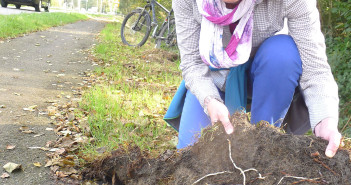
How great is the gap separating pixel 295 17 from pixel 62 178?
150 centimetres

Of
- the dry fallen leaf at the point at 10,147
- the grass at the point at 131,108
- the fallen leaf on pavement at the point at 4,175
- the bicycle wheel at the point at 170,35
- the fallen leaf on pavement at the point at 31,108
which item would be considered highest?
the bicycle wheel at the point at 170,35

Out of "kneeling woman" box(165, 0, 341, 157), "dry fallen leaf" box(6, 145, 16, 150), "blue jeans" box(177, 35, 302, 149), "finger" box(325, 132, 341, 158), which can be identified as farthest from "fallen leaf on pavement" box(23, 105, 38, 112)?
"finger" box(325, 132, 341, 158)

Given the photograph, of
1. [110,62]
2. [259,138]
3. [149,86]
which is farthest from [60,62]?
[259,138]

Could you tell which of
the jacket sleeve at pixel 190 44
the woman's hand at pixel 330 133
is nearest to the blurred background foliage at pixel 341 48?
the woman's hand at pixel 330 133

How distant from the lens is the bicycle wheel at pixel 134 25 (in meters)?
6.98

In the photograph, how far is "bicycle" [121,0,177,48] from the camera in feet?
21.8

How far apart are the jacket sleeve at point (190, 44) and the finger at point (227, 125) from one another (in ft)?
1.42

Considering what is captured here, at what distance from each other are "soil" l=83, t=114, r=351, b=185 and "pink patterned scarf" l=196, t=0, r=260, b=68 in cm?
44

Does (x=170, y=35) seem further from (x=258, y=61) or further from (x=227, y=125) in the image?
(x=227, y=125)

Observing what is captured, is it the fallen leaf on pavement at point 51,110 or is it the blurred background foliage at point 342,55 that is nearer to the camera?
the fallen leaf on pavement at point 51,110

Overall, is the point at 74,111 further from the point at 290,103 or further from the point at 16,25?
the point at 16,25

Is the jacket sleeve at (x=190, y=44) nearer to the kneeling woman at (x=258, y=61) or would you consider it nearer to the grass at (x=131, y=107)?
the kneeling woman at (x=258, y=61)

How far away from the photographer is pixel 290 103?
5.55ft

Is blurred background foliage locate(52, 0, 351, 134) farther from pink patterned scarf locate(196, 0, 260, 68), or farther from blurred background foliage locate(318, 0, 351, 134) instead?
pink patterned scarf locate(196, 0, 260, 68)
